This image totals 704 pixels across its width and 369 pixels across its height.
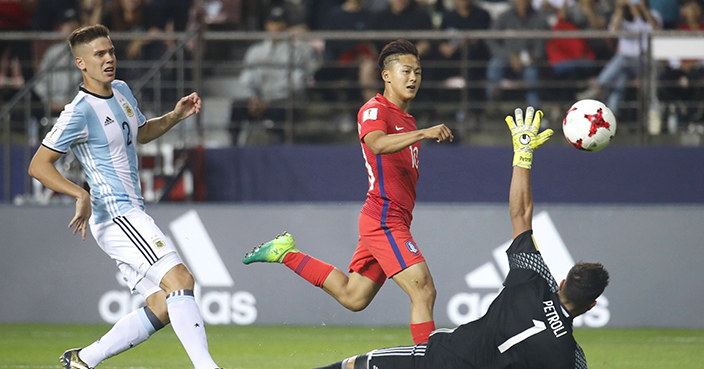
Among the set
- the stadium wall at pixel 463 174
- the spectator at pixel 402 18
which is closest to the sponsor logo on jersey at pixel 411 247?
the stadium wall at pixel 463 174

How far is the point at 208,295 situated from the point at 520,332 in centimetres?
610

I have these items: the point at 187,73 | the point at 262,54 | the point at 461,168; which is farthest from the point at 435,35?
the point at 187,73

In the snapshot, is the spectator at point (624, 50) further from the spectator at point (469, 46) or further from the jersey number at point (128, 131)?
the jersey number at point (128, 131)

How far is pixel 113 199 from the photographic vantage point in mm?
5785

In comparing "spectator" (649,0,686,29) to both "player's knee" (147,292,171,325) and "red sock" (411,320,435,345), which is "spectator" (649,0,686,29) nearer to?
"red sock" (411,320,435,345)

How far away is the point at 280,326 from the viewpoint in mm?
9984

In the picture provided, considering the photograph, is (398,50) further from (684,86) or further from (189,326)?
(684,86)

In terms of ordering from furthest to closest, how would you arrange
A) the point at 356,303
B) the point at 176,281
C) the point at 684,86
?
the point at 684,86 < the point at 356,303 < the point at 176,281

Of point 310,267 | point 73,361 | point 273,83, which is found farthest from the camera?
point 273,83

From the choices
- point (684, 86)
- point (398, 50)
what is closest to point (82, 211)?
point (398, 50)

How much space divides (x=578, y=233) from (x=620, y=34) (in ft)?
9.35

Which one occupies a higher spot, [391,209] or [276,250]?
[391,209]

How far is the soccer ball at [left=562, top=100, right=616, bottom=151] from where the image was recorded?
5727mm

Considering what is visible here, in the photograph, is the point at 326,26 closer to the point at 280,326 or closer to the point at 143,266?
the point at 280,326
